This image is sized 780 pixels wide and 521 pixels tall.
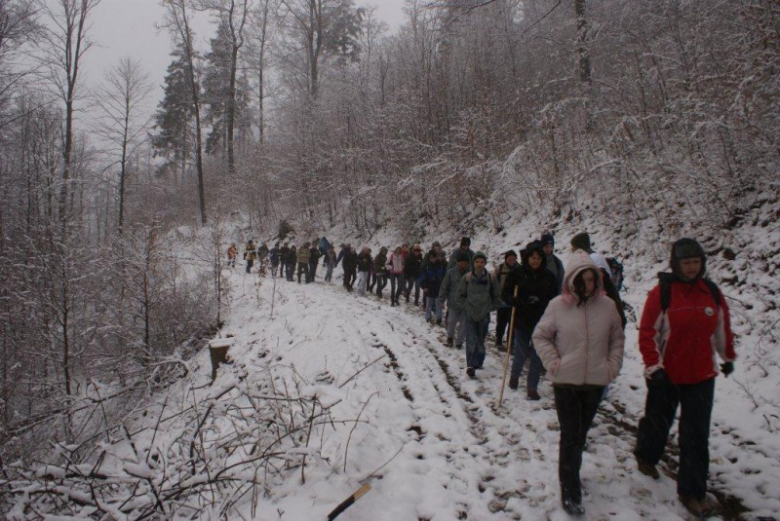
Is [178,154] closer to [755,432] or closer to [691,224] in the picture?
[691,224]

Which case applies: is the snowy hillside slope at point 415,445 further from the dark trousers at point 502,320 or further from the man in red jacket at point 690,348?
the dark trousers at point 502,320

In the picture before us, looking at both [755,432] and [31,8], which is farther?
[31,8]

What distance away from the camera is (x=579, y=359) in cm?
308

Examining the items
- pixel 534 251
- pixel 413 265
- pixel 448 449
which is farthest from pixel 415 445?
pixel 413 265

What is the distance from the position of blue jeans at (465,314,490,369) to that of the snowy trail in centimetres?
26

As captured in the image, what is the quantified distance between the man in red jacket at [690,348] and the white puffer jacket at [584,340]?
27cm

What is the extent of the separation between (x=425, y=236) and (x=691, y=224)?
10.8 metres

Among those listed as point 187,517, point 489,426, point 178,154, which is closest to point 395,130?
point 489,426

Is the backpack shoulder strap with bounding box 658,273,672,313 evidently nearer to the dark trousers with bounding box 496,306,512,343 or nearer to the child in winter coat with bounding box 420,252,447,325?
the dark trousers with bounding box 496,306,512,343

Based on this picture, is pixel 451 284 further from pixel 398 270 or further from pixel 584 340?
pixel 398 270

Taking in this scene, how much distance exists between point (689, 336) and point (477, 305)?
3.26 m

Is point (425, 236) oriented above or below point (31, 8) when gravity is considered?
below

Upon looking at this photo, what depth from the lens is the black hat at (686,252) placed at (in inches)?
117

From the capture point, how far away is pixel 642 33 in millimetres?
10086
